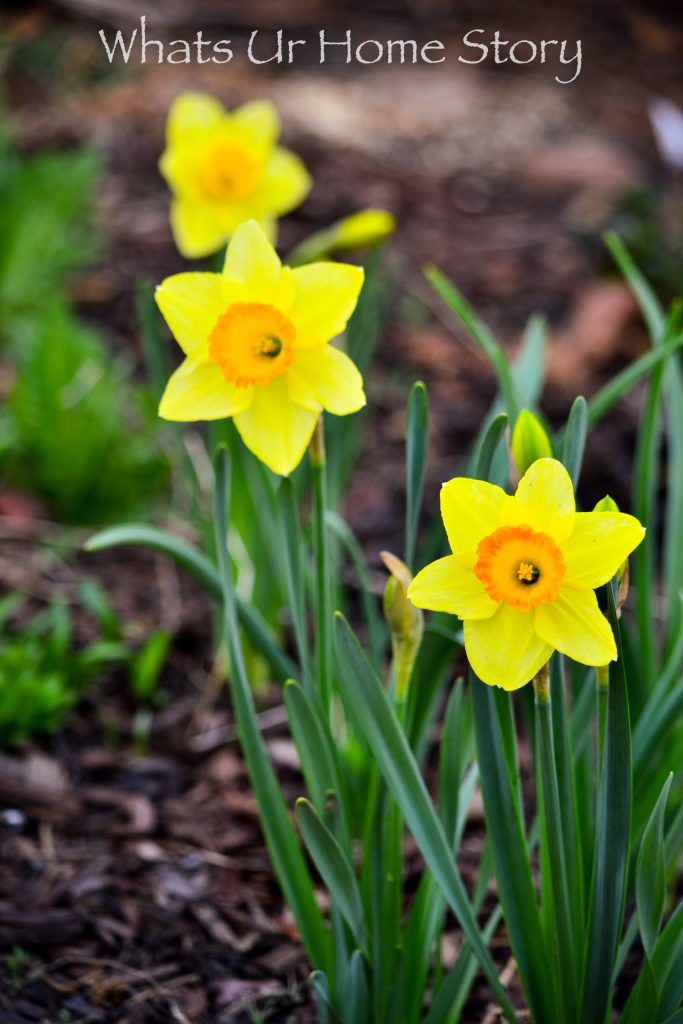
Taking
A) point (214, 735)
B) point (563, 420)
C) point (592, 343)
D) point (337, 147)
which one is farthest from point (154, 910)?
point (337, 147)

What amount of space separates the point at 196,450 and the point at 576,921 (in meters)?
1.86

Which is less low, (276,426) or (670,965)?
(276,426)

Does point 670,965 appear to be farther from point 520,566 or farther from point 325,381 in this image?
point 325,381

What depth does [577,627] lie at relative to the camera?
0.99 meters

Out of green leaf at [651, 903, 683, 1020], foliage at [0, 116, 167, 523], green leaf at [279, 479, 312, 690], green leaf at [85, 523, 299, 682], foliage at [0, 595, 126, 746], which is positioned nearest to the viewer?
green leaf at [651, 903, 683, 1020]

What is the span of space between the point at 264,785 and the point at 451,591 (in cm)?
40

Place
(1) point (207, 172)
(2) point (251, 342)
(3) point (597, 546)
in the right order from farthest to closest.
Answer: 1. (1) point (207, 172)
2. (2) point (251, 342)
3. (3) point (597, 546)

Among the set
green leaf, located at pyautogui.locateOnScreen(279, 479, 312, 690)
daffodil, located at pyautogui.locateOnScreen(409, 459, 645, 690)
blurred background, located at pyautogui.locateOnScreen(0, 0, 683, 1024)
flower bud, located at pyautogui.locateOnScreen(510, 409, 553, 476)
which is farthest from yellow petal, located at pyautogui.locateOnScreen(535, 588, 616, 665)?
blurred background, located at pyautogui.locateOnScreen(0, 0, 683, 1024)

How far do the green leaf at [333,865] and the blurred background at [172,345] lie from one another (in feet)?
1.15

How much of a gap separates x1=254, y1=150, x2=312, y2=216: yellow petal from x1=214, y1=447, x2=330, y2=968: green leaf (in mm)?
1179

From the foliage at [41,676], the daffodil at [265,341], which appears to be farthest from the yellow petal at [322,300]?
the foliage at [41,676]

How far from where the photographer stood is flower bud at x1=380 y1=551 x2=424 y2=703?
1.17 metres

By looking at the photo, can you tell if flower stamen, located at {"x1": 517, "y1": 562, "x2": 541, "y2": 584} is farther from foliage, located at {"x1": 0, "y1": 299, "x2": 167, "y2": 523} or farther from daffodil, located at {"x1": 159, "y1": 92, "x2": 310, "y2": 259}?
foliage, located at {"x1": 0, "y1": 299, "x2": 167, "y2": 523}

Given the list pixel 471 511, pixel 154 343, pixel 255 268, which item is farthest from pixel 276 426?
pixel 154 343
